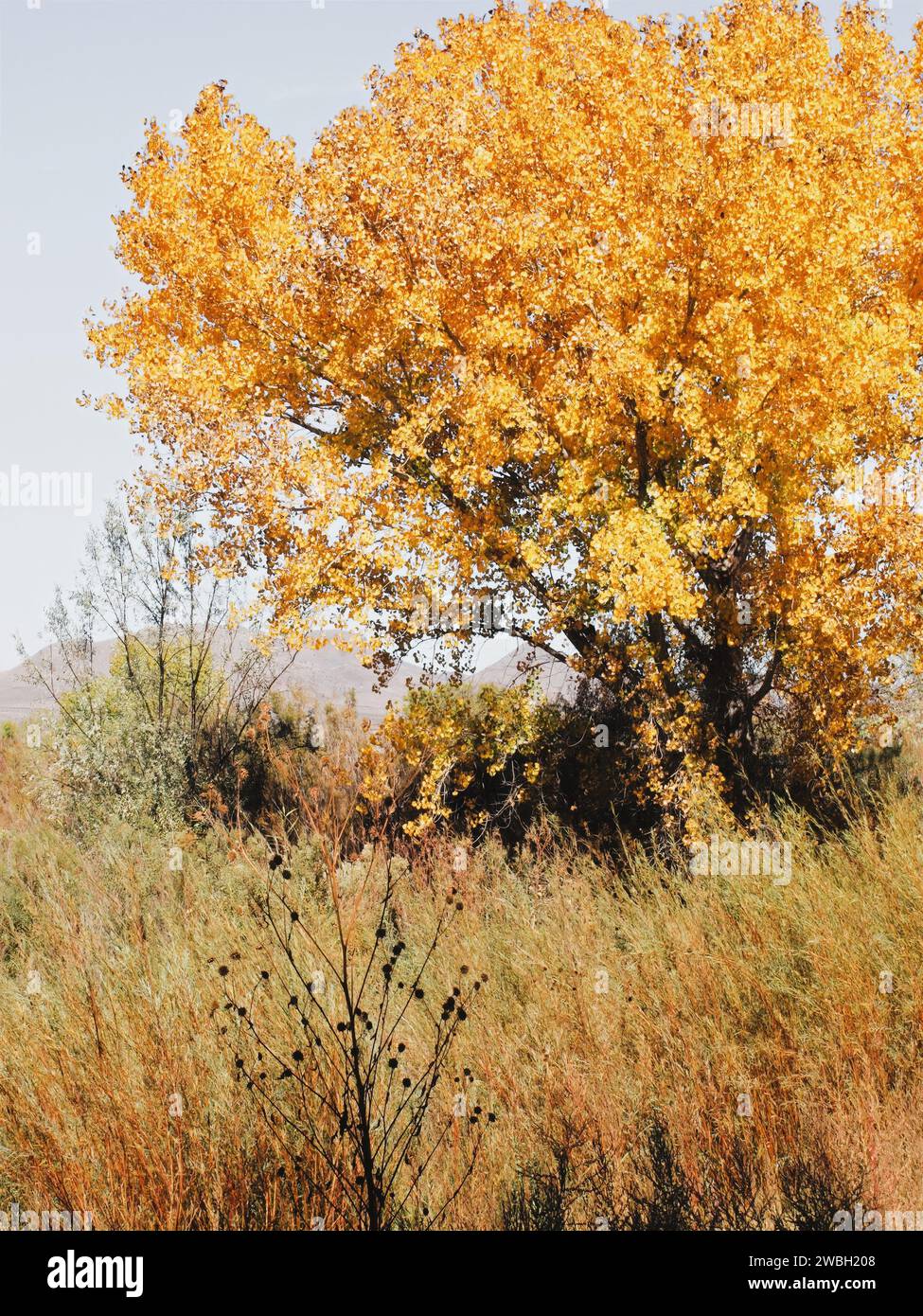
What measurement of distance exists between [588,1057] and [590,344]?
605 cm

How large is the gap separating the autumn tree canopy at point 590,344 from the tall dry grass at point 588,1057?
2.81 m

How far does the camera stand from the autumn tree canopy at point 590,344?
8148 mm

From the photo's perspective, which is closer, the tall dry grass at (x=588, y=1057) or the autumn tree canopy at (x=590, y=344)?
→ the tall dry grass at (x=588, y=1057)

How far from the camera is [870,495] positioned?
895cm

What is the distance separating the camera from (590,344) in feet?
27.4

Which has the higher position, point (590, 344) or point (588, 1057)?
point (590, 344)

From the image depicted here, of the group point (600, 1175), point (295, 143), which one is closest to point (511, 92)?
point (295, 143)

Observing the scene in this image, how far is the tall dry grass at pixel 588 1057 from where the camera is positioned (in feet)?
11.7

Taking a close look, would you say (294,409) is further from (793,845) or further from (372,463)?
(793,845)

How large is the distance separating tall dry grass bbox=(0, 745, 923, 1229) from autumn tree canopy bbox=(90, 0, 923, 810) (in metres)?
2.81

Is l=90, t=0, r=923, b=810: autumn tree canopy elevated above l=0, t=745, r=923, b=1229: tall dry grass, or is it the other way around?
l=90, t=0, r=923, b=810: autumn tree canopy

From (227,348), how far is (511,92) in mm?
4174

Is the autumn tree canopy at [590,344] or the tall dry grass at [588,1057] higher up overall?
the autumn tree canopy at [590,344]

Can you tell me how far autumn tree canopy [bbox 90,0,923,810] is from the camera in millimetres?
8148
